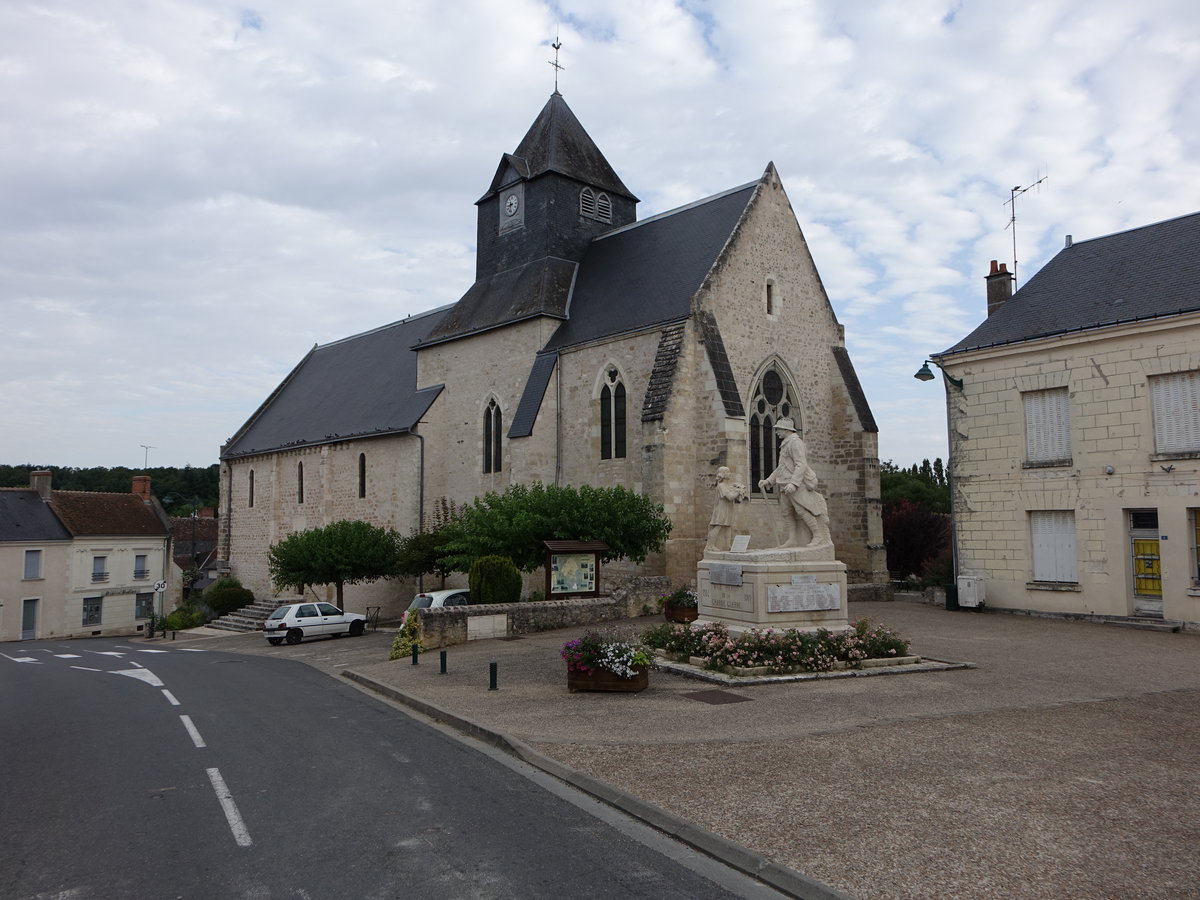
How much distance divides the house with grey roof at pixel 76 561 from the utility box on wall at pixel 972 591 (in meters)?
34.1

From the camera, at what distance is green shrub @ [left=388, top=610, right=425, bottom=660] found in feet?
49.3

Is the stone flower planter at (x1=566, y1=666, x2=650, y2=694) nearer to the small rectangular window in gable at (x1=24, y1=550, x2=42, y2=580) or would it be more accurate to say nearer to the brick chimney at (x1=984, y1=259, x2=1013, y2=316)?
the brick chimney at (x1=984, y1=259, x2=1013, y2=316)

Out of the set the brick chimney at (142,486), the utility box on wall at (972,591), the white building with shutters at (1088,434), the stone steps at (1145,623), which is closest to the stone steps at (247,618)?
the brick chimney at (142,486)

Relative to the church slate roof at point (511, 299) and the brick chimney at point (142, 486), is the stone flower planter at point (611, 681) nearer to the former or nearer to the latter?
the church slate roof at point (511, 299)

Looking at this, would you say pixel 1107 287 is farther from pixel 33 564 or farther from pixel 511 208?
pixel 33 564

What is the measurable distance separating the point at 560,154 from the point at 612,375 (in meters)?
8.98

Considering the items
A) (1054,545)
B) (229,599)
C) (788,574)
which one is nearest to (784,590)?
(788,574)

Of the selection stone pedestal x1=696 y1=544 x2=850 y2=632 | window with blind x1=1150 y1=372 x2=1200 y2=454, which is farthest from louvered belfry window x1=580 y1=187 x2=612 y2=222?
stone pedestal x1=696 y1=544 x2=850 y2=632

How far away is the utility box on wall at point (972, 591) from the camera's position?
58.0 ft

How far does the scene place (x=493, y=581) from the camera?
1723 cm

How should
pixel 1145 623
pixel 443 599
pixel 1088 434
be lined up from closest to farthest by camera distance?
pixel 1145 623 → pixel 1088 434 → pixel 443 599

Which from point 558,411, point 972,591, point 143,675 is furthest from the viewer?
point 558,411

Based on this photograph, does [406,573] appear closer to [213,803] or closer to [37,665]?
[37,665]

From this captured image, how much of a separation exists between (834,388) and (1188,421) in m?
9.03
